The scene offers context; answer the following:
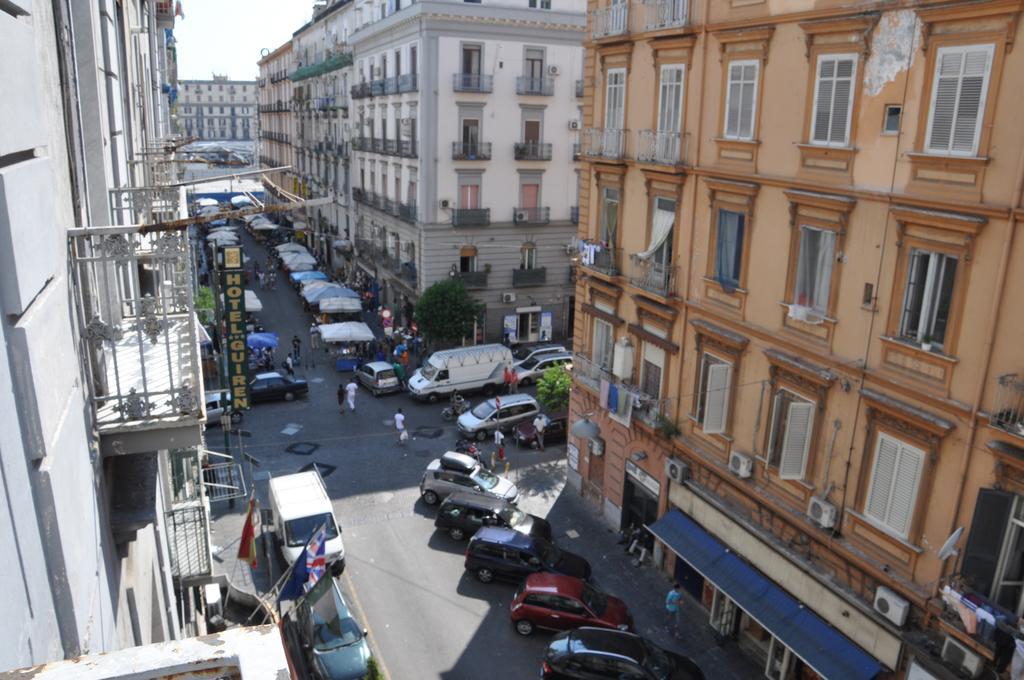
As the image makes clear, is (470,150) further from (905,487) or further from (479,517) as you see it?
(905,487)

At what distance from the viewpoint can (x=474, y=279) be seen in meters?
37.8

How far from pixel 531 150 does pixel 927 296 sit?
27471mm

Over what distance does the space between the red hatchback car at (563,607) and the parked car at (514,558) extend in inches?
50.9

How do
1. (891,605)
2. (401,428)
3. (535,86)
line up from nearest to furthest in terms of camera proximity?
(891,605)
(401,428)
(535,86)

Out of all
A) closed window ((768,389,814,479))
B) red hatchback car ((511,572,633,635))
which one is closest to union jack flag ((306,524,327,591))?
red hatchback car ((511,572,633,635))

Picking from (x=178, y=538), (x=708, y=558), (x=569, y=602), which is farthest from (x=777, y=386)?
(x=178, y=538)

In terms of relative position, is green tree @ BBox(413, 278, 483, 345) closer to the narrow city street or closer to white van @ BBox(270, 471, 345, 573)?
the narrow city street

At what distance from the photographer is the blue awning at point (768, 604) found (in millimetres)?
13612

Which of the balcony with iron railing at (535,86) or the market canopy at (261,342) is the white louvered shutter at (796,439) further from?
the market canopy at (261,342)

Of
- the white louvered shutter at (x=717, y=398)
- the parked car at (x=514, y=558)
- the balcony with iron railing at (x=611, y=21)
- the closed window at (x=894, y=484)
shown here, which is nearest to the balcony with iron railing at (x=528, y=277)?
the balcony with iron railing at (x=611, y=21)

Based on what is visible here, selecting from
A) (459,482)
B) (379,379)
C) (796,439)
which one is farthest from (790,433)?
(379,379)

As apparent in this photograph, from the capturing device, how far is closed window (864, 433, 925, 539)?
1250 centimetres

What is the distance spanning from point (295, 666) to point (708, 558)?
30.6ft

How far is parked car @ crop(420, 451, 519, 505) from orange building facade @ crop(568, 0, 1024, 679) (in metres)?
4.39
